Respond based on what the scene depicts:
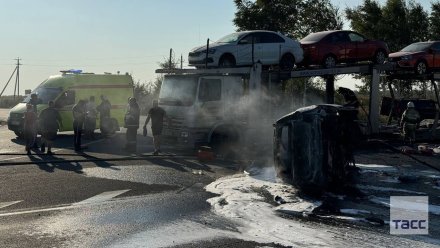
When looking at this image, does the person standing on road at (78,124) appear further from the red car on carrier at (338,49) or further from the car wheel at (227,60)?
the red car on carrier at (338,49)

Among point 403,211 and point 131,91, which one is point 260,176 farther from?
point 131,91

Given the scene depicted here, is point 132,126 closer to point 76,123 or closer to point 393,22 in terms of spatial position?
point 76,123

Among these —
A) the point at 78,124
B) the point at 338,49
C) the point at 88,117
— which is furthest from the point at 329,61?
the point at 88,117

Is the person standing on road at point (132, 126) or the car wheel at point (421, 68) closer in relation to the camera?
the person standing on road at point (132, 126)

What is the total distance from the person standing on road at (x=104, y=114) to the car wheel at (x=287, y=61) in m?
6.52

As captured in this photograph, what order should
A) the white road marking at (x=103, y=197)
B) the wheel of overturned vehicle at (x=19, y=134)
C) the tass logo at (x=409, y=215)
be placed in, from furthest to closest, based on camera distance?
the wheel of overturned vehicle at (x=19, y=134), the white road marking at (x=103, y=197), the tass logo at (x=409, y=215)

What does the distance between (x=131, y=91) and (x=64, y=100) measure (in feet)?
10.1

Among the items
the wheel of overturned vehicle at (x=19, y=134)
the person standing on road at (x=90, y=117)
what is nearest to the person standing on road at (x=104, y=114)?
the person standing on road at (x=90, y=117)

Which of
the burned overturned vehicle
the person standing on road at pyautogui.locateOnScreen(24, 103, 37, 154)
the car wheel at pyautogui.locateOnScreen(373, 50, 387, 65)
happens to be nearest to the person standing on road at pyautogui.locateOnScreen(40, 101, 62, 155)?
the person standing on road at pyautogui.locateOnScreen(24, 103, 37, 154)

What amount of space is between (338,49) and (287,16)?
2224 cm

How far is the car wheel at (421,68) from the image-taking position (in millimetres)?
18156

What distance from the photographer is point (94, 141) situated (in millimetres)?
18562

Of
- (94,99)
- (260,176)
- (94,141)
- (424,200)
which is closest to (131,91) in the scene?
(94,99)

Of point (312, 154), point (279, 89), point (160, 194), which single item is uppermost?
point (279, 89)
